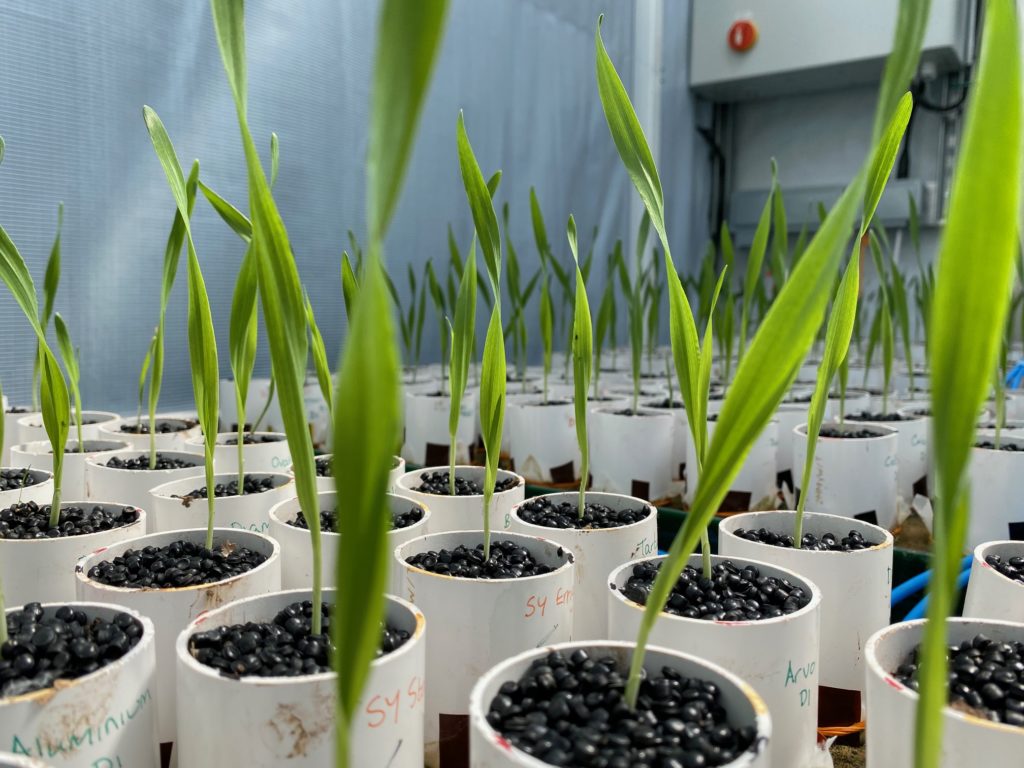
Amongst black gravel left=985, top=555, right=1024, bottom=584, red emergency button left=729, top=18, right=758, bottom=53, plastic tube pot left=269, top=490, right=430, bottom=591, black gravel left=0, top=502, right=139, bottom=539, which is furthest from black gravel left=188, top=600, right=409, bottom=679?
red emergency button left=729, top=18, right=758, bottom=53

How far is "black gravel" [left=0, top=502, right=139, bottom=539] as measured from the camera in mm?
569

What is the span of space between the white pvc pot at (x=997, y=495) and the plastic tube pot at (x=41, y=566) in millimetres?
835

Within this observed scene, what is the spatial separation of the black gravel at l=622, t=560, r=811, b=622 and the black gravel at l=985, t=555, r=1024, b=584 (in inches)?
6.8

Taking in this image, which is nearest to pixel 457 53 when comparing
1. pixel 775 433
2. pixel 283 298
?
pixel 775 433

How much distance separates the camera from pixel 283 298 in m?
0.34

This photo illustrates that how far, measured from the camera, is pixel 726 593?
49 centimetres

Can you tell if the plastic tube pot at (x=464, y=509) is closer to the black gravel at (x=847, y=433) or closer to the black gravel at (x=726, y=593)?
the black gravel at (x=726, y=593)

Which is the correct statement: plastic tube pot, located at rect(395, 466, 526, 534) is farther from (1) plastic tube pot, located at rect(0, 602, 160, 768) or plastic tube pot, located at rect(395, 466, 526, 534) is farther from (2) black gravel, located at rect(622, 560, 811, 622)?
(1) plastic tube pot, located at rect(0, 602, 160, 768)

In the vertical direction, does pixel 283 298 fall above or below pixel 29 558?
above

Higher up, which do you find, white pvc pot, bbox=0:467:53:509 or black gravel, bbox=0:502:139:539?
white pvc pot, bbox=0:467:53:509

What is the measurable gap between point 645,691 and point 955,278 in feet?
0.80

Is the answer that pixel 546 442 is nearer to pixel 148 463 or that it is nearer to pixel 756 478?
pixel 756 478

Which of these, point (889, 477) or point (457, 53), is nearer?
point (889, 477)

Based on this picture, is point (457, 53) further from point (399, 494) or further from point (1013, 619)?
point (1013, 619)
